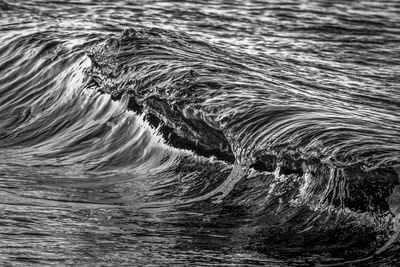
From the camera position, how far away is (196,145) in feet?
22.5

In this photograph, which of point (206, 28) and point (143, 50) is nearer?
point (143, 50)

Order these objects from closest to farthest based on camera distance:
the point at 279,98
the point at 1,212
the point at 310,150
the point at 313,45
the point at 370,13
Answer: the point at 1,212 → the point at 310,150 → the point at 279,98 → the point at 313,45 → the point at 370,13

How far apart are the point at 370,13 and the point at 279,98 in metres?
5.68

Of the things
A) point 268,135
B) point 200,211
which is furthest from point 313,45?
point 200,211

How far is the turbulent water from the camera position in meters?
5.12

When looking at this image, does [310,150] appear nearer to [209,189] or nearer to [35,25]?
[209,189]

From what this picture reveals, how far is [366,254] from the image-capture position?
4992mm

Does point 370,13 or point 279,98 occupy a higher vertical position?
point 279,98

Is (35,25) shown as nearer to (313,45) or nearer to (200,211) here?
(313,45)

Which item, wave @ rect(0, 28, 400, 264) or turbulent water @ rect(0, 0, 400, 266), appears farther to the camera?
wave @ rect(0, 28, 400, 264)

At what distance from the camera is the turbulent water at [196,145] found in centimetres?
512

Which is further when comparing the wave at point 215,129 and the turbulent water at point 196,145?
the wave at point 215,129

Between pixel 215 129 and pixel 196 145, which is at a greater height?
pixel 215 129

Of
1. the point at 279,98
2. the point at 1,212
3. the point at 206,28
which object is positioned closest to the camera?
the point at 1,212
